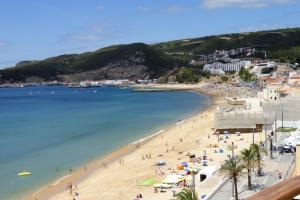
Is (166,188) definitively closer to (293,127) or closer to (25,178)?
(25,178)

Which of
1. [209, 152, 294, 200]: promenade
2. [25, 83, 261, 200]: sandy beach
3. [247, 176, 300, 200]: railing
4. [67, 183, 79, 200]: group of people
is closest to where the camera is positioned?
[247, 176, 300, 200]: railing

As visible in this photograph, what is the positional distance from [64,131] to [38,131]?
4063 mm

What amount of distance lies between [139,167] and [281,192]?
32.2 metres

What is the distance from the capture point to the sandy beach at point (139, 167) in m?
26.8

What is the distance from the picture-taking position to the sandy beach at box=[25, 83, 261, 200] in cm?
2680

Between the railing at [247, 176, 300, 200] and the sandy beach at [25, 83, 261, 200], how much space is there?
20.4 meters

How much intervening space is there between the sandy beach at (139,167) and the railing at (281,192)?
2035cm

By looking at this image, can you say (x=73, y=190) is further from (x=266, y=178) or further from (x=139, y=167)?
(x=266, y=178)

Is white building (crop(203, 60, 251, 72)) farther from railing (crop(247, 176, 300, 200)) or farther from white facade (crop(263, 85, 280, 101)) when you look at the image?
railing (crop(247, 176, 300, 200))

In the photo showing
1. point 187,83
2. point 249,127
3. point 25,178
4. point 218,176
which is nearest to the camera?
point 218,176

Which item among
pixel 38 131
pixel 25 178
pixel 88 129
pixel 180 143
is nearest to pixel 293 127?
pixel 180 143

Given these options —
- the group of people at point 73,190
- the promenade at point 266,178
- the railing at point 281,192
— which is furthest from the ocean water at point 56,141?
the railing at point 281,192

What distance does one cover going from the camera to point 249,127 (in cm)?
4231

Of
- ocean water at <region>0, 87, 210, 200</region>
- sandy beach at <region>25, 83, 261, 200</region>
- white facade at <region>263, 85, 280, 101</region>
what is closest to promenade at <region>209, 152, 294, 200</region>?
sandy beach at <region>25, 83, 261, 200</region>
